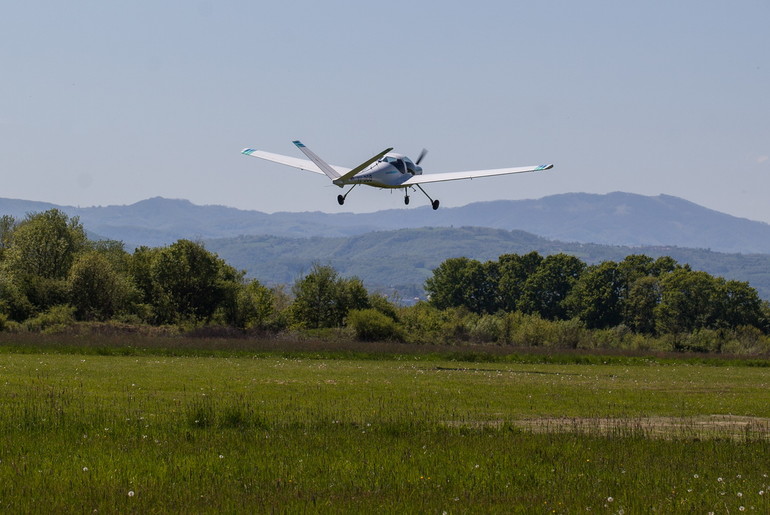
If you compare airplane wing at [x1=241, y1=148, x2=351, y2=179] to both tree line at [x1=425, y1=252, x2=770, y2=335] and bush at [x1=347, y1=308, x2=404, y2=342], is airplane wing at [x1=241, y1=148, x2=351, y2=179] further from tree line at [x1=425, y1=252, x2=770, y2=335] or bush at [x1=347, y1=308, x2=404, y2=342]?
tree line at [x1=425, y1=252, x2=770, y2=335]

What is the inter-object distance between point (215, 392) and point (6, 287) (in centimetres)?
5591

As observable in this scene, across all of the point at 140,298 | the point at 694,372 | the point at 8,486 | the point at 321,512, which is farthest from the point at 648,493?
the point at 140,298

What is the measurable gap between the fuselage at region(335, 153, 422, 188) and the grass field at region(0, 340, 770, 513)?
17.2 meters

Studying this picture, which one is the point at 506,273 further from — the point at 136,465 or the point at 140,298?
the point at 136,465

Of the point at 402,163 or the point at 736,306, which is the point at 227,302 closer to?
the point at 402,163

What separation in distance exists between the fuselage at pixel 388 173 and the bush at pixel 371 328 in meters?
29.5

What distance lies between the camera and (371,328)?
83812 millimetres

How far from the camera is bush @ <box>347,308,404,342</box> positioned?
8381cm

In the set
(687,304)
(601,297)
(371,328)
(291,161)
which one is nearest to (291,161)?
(291,161)

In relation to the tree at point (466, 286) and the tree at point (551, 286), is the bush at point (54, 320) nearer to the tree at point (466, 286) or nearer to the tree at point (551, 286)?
the tree at point (466, 286)

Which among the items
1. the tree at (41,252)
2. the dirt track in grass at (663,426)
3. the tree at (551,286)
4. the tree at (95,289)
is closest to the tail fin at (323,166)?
the dirt track in grass at (663,426)

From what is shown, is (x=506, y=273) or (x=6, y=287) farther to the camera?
(x=506, y=273)

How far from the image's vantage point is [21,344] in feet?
193

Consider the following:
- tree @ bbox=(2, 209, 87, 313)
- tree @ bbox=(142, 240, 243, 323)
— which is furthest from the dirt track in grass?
tree @ bbox=(2, 209, 87, 313)
